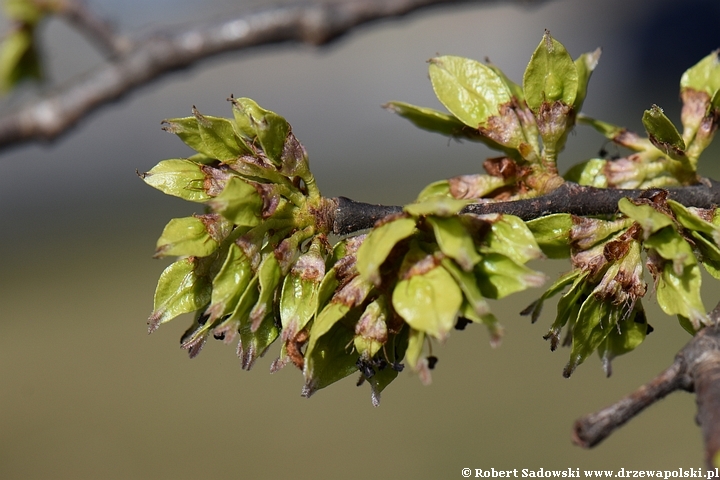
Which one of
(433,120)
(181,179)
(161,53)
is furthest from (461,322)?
(161,53)

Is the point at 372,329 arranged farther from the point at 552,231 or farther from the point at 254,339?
the point at 552,231

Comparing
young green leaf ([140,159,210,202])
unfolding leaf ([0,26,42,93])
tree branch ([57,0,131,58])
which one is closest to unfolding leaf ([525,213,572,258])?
young green leaf ([140,159,210,202])

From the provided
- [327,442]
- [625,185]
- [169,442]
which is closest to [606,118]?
[327,442]

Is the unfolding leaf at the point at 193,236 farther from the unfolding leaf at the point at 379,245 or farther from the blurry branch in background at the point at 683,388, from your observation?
the blurry branch in background at the point at 683,388

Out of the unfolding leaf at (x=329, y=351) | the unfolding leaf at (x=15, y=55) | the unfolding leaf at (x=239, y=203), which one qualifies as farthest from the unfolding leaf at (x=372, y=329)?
the unfolding leaf at (x=15, y=55)

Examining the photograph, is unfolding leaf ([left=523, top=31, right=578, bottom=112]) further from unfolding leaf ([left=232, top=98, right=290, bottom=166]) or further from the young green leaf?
the young green leaf

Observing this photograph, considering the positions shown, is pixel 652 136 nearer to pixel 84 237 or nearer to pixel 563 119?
pixel 563 119
